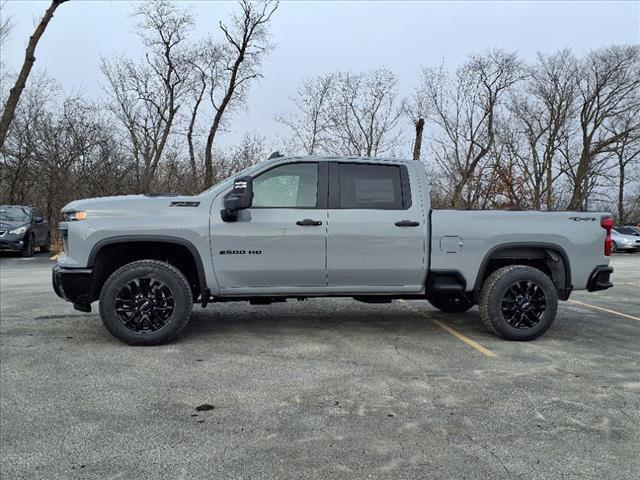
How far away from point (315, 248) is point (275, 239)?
0.43 metres

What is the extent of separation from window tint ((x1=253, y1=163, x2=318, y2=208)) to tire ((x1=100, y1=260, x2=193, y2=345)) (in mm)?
1188

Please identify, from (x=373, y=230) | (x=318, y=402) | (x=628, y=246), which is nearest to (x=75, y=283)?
(x=318, y=402)

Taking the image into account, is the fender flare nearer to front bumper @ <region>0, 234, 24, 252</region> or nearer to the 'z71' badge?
the 'z71' badge

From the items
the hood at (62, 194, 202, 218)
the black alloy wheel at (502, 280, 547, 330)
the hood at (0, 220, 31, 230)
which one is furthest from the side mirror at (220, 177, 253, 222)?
the hood at (0, 220, 31, 230)

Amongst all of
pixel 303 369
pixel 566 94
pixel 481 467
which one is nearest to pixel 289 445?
pixel 481 467

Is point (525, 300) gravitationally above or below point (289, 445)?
above

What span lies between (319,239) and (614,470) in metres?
3.27

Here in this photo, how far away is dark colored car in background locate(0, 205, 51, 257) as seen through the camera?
53.1ft

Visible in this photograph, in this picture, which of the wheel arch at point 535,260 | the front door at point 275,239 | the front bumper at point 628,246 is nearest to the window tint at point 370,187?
the front door at point 275,239

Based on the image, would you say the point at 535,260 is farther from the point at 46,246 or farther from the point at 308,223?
the point at 46,246

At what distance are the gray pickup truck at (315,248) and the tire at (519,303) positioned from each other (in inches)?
0.4

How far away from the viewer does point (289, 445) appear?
120 inches

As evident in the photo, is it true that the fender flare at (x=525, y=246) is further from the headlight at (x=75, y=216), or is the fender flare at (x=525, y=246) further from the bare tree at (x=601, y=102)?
the bare tree at (x=601, y=102)

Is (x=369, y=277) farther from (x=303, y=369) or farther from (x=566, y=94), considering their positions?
(x=566, y=94)
